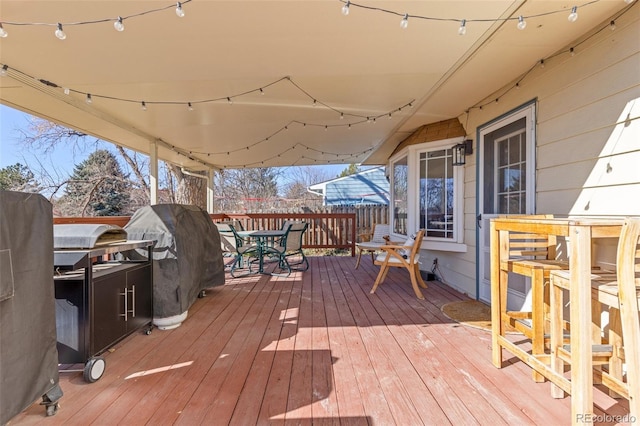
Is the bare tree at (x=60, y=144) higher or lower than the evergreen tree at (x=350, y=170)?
lower

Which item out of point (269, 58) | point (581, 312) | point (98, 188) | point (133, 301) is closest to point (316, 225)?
point (269, 58)

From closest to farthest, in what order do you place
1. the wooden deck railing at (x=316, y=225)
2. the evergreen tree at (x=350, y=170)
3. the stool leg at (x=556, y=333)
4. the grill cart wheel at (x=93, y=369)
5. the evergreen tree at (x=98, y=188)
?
the stool leg at (x=556, y=333), the grill cart wheel at (x=93, y=369), the wooden deck railing at (x=316, y=225), the evergreen tree at (x=98, y=188), the evergreen tree at (x=350, y=170)

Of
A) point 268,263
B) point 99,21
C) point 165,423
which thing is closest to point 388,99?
point 99,21

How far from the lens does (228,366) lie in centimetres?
202

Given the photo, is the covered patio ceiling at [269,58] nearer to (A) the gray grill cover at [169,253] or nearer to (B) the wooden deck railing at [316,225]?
(A) the gray grill cover at [169,253]

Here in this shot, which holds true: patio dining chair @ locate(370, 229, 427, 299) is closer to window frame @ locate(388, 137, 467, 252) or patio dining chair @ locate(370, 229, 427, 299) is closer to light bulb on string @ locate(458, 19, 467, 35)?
window frame @ locate(388, 137, 467, 252)

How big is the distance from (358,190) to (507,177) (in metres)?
8.01

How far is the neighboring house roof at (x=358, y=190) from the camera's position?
10797mm

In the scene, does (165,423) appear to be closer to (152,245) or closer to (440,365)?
(152,245)

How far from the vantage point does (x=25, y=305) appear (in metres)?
1.38

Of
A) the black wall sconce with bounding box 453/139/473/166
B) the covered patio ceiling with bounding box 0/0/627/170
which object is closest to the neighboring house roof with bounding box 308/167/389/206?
the covered patio ceiling with bounding box 0/0/627/170

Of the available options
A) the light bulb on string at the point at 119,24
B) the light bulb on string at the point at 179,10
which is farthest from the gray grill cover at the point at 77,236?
the light bulb on string at the point at 179,10

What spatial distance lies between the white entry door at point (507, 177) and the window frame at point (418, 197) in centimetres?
38

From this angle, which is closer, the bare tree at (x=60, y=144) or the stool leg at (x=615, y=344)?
the stool leg at (x=615, y=344)
